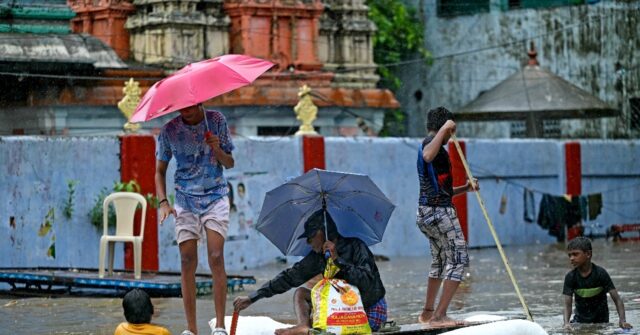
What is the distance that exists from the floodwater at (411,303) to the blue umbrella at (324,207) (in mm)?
1555

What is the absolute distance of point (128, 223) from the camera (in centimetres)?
1633

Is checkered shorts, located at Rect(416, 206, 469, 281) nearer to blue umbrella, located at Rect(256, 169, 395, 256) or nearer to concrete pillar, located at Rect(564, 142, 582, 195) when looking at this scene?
blue umbrella, located at Rect(256, 169, 395, 256)

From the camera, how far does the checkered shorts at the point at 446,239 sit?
1081cm

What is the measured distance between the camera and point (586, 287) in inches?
447

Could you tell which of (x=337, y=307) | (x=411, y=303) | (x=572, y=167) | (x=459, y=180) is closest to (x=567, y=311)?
(x=337, y=307)

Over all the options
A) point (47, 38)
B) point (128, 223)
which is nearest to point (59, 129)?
point (47, 38)

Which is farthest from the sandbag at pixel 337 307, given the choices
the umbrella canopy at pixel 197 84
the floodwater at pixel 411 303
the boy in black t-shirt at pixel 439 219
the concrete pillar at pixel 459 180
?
the concrete pillar at pixel 459 180

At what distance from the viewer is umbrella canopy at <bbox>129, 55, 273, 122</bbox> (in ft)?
33.0

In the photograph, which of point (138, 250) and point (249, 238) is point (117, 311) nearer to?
point (138, 250)

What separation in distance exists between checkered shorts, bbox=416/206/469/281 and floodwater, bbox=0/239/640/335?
37.5 inches

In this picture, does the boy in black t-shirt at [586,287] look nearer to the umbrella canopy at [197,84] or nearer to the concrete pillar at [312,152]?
the umbrella canopy at [197,84]

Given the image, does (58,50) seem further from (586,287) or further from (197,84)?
(586,287)

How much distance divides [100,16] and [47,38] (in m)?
3.08

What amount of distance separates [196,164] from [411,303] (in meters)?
4.62
